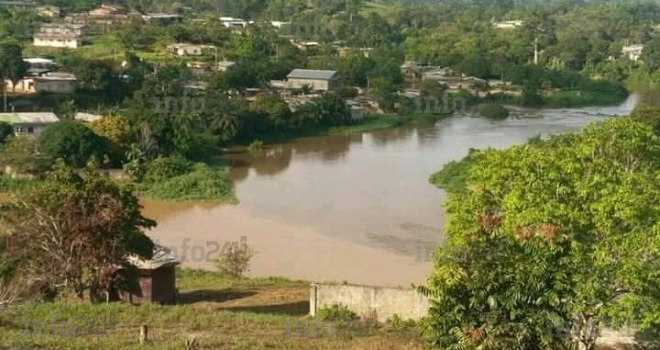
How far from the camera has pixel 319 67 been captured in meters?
43.1

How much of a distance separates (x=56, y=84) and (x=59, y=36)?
11242 millimetres

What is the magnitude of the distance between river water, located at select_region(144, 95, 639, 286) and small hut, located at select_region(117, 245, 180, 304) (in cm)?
420

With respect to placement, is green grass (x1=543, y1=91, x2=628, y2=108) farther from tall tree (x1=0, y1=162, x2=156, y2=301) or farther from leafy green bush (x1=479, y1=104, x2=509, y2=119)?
tall tree (x1=0, y1=162, x2=156, y2=301)

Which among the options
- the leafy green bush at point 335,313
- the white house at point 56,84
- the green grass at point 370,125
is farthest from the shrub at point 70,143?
the leafy green bush at point 335,313

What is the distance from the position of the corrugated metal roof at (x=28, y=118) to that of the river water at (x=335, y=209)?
561 centimetres

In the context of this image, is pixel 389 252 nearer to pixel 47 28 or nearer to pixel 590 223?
pixel 590 223

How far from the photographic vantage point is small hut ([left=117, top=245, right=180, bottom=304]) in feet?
39.6

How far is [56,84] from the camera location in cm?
3281

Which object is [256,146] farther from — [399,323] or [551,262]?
[551,262]

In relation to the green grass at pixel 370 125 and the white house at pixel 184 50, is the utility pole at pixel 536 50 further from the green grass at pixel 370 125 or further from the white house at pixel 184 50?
the white house at pixel 184 50

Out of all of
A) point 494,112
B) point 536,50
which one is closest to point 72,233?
point 494,112

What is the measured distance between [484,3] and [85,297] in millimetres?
93542

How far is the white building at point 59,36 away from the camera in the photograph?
42.8 m

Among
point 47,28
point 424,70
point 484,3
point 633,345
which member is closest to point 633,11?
point 484,3
